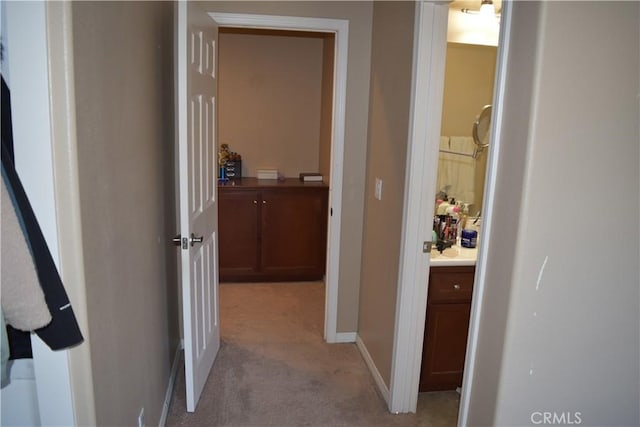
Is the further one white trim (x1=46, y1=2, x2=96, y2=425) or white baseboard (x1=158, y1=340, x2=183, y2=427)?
white baseboard (x1=158, y1=340, x2=183, y2=427)

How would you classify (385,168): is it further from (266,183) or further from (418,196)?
(266,183)

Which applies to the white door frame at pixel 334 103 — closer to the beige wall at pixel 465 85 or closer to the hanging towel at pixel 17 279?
the beige wall at pixel 465 85

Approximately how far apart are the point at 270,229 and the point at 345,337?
127 cm

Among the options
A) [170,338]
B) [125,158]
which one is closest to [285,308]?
[170,338]

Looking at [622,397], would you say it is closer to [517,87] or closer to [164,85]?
[517,87]

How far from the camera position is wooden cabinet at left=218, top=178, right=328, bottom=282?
3.88 meters

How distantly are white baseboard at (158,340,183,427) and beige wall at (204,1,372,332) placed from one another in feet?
3.37

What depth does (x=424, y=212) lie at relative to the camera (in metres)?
2.13

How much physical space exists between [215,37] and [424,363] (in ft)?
6.86

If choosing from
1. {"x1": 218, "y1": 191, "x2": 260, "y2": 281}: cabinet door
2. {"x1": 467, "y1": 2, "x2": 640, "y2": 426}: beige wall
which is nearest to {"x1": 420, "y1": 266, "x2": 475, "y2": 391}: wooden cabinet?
{"x1": 467, "y1": 2, "x2": 640, "y2": 426}: beige wall

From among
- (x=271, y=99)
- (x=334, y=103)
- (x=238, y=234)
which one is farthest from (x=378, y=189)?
(x=271, y=99)

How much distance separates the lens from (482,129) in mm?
2721

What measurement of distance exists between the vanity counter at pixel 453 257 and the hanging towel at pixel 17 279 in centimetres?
173

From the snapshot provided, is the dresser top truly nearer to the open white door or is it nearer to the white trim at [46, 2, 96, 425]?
the open white door
